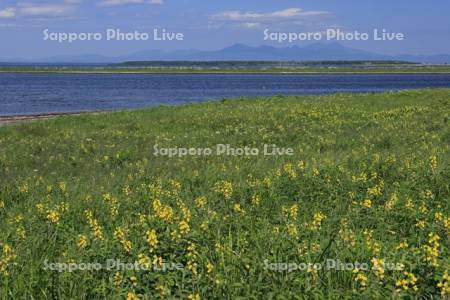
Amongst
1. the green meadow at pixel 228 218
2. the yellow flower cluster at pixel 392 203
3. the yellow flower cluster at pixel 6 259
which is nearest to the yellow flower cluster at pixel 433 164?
the green meadow at pixel 228 218

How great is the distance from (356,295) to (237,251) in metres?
1.72

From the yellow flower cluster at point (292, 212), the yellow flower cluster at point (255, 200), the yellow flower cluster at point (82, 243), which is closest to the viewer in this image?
the yellow flower cluster at point (82, 243)

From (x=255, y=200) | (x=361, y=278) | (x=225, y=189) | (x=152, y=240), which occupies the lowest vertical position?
(x=255, y=200)

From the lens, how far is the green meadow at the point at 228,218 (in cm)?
632

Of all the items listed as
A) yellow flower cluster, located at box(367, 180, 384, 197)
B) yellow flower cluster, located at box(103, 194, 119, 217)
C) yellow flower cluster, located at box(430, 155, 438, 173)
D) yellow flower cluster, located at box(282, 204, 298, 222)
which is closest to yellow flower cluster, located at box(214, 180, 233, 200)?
yellow flower cluster, located at box(282, 204, 298, 222)

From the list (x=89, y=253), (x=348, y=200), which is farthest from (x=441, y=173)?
(x=89, y=253)

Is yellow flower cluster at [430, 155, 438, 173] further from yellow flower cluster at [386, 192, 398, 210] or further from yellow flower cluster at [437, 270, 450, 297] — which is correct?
yellow flower cluster at [437, 270, 450, 297]

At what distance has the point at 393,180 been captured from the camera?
12.5 meters

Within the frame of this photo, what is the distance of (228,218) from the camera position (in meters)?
8.91

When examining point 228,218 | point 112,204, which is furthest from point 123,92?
point 228,218

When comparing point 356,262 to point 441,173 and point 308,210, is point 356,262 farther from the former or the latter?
point 441,173

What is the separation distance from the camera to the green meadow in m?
6.32

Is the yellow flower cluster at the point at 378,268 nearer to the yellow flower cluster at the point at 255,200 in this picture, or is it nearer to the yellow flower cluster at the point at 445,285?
the yellow flower cluster at the point at 445,285

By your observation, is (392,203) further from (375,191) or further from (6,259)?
(6,259)
